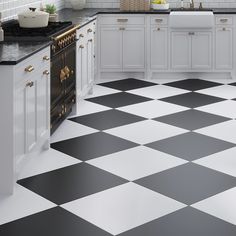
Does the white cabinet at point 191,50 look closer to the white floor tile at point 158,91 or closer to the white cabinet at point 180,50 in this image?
the white cabinet at point 180,50

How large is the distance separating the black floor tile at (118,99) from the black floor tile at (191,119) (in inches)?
24.4

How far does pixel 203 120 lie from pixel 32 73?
6.57 feet

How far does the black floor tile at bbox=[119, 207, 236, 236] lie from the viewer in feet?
9.93

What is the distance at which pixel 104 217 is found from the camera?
10.5ft

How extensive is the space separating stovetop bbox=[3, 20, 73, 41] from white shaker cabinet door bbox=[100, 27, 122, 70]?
6.40 feet

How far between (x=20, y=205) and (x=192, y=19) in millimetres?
4212

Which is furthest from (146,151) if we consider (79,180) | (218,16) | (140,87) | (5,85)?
(218,16)

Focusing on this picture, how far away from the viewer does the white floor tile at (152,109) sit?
219 inches

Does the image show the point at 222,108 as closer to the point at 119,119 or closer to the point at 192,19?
the point at 119,119

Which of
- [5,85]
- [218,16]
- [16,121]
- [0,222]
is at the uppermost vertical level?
[218,16]

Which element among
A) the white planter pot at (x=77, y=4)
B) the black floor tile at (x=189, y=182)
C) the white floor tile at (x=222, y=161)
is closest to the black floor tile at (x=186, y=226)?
the black floor tile at (x=189, y=182)

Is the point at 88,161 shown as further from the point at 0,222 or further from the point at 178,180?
the point at 0,222

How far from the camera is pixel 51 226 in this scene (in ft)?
10.2

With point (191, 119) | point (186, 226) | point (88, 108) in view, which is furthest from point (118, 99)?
point (186, 226)
